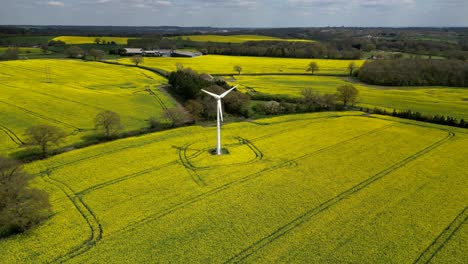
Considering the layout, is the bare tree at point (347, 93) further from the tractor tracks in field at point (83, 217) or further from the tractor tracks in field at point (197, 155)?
the tractor tracks in field at point (83, 217)

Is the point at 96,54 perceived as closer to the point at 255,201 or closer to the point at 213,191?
the point at 213,191

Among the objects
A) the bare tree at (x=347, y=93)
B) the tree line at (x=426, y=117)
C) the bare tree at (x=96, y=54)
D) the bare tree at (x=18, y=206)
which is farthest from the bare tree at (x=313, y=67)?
the bare tree at (x=18, y=206)

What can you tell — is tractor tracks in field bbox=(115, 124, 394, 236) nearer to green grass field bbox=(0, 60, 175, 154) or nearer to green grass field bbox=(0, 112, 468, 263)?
green grass field bbox=(0, 112, 468, 263)

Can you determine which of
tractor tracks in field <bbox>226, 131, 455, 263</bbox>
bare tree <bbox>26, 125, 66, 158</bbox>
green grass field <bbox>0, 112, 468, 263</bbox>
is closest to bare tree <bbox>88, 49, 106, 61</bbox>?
green grass field <bbox>0, 112, 468, 263</bbox>

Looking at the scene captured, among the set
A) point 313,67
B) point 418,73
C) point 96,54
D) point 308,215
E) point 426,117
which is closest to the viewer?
point 308,215

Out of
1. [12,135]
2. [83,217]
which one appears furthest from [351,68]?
[83,217]

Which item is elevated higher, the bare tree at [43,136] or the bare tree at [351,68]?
the bare tree at [351,68]
